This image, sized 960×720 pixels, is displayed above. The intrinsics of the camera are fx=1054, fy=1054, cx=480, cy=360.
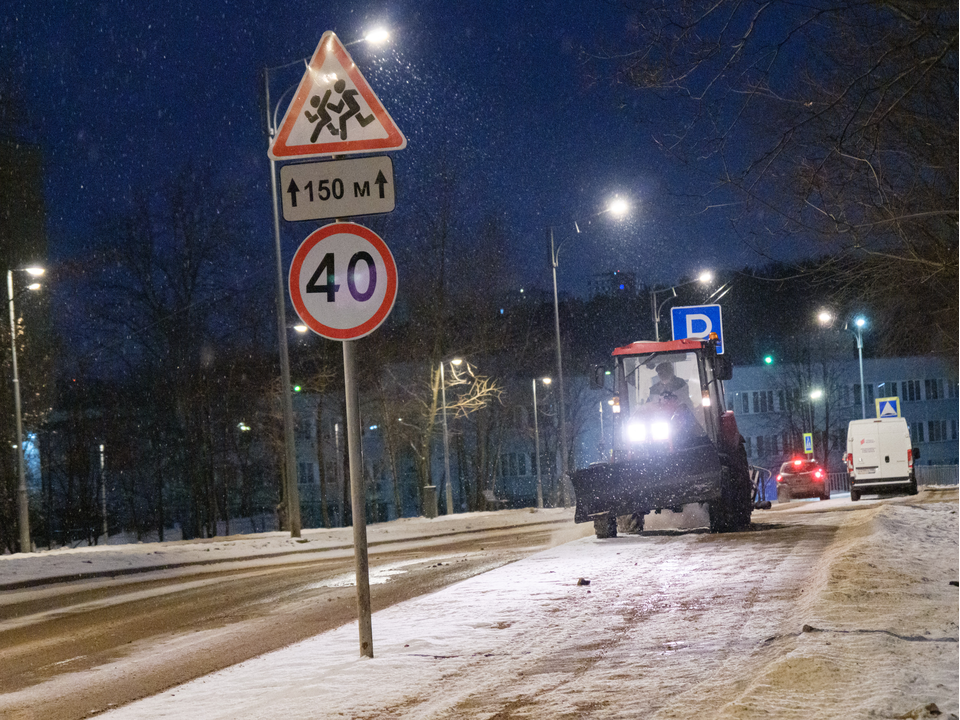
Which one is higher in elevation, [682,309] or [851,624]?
[682,309]

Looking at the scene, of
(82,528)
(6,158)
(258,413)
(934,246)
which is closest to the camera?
(934,246)

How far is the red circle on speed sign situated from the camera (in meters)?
7.27

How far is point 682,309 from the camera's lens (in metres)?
34.9

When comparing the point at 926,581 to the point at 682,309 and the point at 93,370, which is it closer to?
the point at 682,309

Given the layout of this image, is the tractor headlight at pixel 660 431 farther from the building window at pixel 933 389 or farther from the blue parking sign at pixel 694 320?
the building window at pixel 933 389

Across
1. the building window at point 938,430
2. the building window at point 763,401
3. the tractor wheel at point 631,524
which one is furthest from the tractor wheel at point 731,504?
the building window at point 938,430

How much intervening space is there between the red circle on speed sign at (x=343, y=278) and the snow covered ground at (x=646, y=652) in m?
2.41

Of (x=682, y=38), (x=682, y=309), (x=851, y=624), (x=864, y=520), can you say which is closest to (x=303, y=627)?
(x=851, y=624)

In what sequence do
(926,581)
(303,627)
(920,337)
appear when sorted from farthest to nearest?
(920,337) < (303,627) < (926,581)

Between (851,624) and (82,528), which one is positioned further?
(82,528)

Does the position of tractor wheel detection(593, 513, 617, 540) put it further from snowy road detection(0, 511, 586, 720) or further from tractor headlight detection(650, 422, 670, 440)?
tractor headlight detection(650, 422, 670, 440)

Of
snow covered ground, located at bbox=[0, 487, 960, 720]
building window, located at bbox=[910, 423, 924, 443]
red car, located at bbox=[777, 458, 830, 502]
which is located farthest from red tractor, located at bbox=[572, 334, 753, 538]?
building window, located at bbox=[910, 423, 924, 443]

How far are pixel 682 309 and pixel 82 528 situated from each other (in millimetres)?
32789

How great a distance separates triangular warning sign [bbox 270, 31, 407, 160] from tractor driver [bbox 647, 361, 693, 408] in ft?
37.6
